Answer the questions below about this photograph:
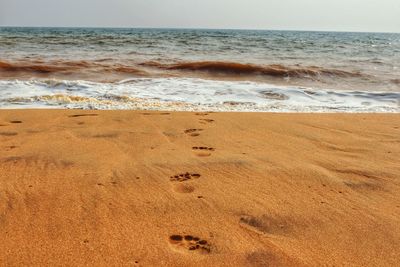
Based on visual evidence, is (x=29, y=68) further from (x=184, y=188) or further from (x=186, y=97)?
(x=184, y=188)

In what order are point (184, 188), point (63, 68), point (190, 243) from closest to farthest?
point (190, 243) < point (184, 188) < point (63, 68)

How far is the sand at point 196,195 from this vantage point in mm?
2205

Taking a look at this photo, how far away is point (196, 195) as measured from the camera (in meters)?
2.90

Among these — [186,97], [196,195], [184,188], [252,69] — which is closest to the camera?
[196,195]

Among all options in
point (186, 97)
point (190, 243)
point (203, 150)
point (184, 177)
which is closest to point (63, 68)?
point (186, 97)

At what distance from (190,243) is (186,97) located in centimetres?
536

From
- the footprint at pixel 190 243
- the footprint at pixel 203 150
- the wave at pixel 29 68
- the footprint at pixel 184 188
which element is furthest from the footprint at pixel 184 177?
the wave at pixel 29 68

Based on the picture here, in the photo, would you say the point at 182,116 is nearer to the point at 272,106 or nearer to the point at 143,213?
the point at 272,106

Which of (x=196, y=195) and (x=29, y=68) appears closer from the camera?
(x=196, y=195)

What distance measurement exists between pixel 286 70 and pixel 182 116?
804 centimetres

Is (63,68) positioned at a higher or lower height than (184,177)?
lower

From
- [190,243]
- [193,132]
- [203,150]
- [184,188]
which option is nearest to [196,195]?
[184,188]

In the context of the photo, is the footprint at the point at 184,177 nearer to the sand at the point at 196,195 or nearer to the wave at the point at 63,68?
the sand at the point at 196,195

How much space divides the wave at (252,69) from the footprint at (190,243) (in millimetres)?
10265
